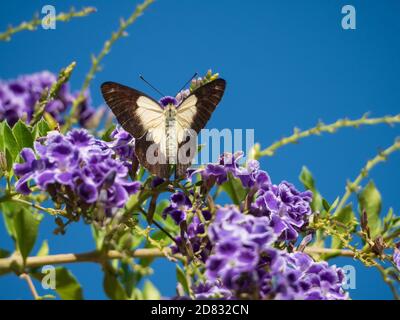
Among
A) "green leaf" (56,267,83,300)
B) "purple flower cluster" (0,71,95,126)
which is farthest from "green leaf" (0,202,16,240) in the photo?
"purple flower cluster" (0,71,95,126)

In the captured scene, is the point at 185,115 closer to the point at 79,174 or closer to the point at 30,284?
the point at 79,174

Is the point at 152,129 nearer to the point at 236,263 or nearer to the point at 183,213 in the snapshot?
the point at 183,213

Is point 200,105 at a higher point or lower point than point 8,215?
higher

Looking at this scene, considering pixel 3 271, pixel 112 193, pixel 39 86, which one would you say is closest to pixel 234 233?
pixel 112 193

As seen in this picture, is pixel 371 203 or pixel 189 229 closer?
pixel 189 229

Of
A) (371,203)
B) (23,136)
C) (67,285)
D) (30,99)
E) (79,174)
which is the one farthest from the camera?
(30,99)

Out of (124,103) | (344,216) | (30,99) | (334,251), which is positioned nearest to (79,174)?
(124,103)
